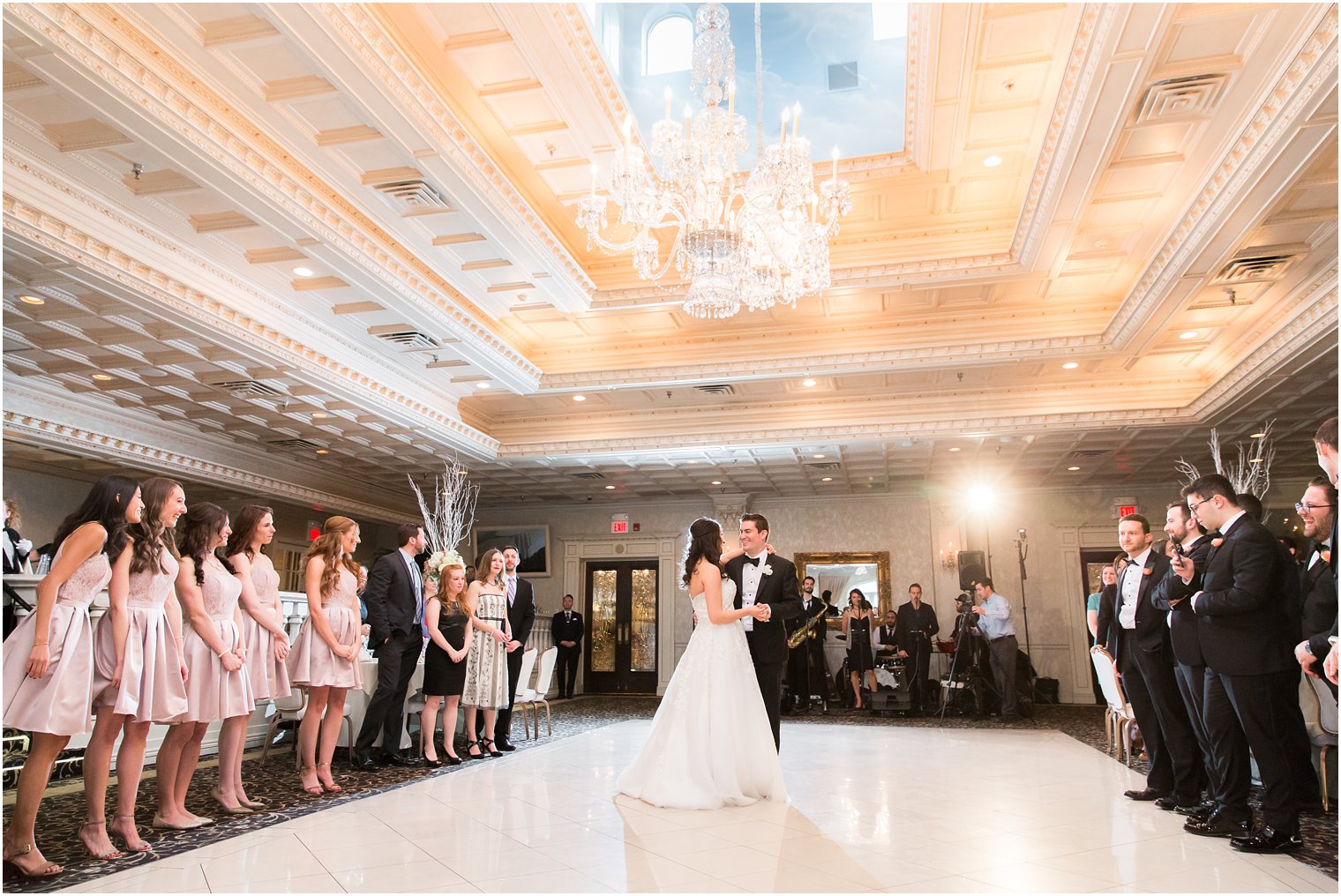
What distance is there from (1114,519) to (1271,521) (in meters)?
2.09

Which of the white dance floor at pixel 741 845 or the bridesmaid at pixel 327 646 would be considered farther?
the bridesmaid at pixel 327 646

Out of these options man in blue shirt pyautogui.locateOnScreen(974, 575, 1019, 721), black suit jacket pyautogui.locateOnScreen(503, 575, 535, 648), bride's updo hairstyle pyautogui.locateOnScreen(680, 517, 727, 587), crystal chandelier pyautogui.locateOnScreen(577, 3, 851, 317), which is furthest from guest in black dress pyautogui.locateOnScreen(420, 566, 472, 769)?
man in blue shirt pyautogui.locateOnScreen(974, 575, 1019, 721)

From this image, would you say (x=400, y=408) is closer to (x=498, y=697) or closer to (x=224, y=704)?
(x=498, y=697)

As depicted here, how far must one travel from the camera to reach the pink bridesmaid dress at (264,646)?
4.59 meters

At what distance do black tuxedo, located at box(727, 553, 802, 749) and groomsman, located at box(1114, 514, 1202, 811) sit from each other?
6.06ft

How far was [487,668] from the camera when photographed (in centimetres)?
678

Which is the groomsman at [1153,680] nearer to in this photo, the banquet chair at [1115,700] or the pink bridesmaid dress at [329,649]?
the banquet chair at [1115,700]

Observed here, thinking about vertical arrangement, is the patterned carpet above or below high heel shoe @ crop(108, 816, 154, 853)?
below

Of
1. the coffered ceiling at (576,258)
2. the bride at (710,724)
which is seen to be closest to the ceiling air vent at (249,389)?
the coffered ceiling at (576,258)

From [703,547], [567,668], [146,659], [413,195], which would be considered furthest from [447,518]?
[146,659]

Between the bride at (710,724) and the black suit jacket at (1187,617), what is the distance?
78.0 inches

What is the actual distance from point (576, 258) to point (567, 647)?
24.8 ft

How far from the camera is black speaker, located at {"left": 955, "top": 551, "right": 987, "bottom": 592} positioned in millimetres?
13711

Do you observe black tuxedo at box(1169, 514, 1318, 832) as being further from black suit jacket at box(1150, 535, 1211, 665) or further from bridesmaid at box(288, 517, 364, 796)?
bridesmaid at box(288, 517, 364, 796)
